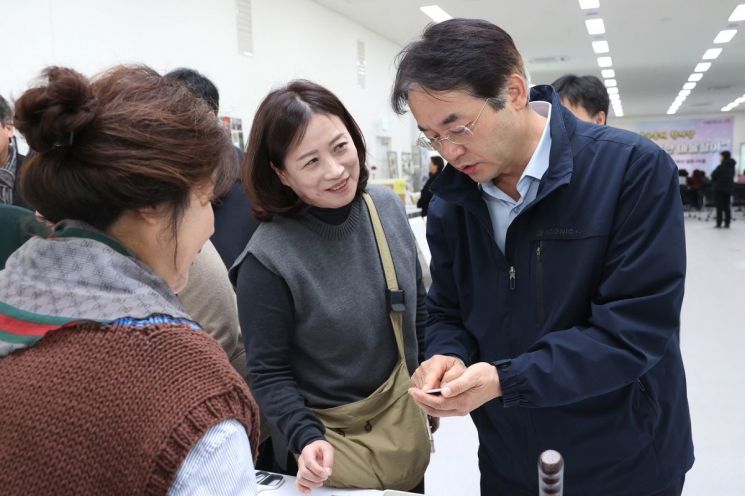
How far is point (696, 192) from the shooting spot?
17.4 metres

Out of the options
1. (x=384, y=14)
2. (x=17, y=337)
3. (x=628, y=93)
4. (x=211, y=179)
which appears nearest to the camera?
(x=17, y=337)

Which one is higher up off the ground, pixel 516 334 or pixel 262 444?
pixel 516 334

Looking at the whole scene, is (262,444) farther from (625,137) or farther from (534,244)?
(625,137)

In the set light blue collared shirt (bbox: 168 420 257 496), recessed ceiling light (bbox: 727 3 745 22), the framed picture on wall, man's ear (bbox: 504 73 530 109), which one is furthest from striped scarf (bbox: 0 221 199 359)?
recessed ceiling light (bbox: 727 3 745 22)

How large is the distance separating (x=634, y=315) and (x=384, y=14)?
8.10 meters

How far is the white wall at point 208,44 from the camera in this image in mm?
3617

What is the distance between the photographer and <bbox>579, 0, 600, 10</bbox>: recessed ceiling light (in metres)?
8.02

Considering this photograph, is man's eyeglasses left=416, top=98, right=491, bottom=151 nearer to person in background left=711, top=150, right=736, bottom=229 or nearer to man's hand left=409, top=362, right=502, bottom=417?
man's hand left=409, top=362, right=502, bottom=417

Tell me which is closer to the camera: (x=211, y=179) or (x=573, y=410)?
(x=211, y=179)

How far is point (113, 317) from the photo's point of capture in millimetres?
667

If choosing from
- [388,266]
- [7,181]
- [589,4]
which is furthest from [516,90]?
[589,4]

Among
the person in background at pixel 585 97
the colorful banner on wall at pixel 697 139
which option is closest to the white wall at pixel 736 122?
the colorful banner on wall at pixel 697 139

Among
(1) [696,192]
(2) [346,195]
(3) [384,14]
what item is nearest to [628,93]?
(1) [696,192]

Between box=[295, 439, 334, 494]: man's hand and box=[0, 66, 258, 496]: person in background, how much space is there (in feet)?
1.86
